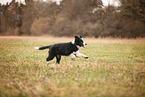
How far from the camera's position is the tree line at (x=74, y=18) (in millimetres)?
25000

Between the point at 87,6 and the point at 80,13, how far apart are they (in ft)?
9.33

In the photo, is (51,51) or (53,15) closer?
(51,51)

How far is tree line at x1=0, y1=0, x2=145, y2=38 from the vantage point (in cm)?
2500

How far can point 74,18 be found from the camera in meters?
37.9

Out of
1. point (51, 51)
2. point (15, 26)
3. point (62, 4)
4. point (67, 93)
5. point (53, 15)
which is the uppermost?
point (62, 4)

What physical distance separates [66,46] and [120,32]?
999 inches

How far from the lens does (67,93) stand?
2.15 metres

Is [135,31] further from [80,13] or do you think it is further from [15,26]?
[15,26]

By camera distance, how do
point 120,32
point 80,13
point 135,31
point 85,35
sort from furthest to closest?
point 80,13
point 85,35
point 120,32
point 135,31

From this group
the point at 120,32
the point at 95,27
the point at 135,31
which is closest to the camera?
the point at 135,31

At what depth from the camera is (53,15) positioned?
42750mm

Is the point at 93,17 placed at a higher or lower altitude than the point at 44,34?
higher

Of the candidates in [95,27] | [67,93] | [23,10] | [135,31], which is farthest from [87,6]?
[67,93]

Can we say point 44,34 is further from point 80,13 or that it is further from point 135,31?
point 135,31
